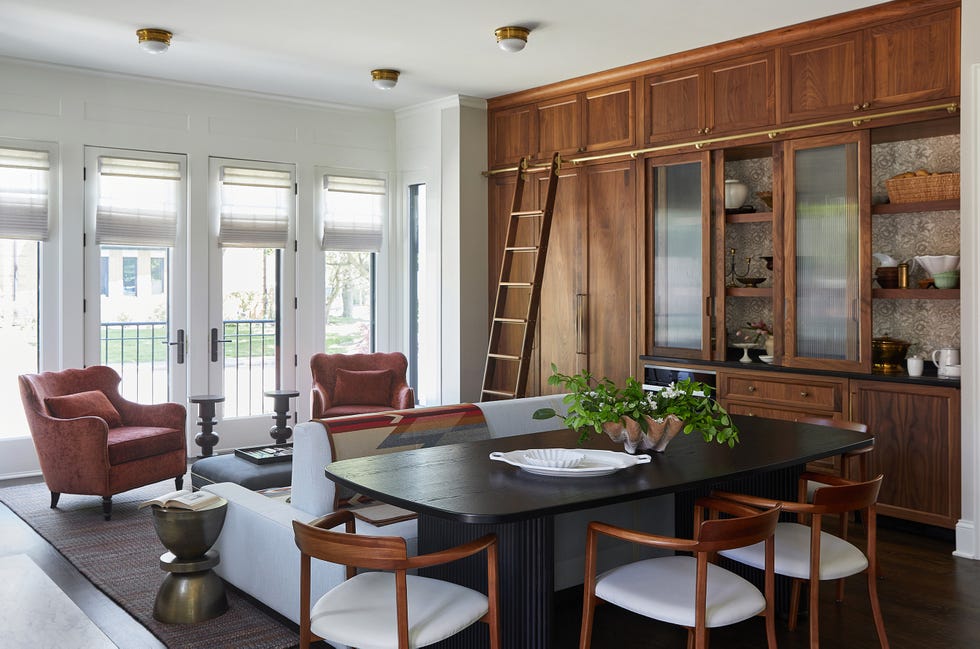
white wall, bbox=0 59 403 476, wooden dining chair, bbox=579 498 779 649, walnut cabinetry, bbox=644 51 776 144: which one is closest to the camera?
wooden dining chair, bbox=579 498 779 649

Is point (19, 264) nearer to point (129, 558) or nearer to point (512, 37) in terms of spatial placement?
point (129, 558)

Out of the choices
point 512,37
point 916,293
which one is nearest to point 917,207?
point 916,293

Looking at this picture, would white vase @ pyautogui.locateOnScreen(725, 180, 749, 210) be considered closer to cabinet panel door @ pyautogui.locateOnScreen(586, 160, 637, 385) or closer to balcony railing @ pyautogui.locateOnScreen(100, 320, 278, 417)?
cabinet panel door @ pyautogui.locateOnScreen(586, 160, 637, 385)

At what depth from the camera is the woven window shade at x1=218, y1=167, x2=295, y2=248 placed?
6957 millimetres

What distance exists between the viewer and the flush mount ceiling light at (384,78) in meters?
6.32

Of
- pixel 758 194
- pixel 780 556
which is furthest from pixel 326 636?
pixel 758 194

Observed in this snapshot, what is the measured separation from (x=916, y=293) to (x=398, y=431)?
3008 mm

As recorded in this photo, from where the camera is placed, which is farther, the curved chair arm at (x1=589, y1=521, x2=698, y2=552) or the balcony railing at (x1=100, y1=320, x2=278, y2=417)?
the balcony railing at (x1=100, y1=320, x2=278, y2=417)

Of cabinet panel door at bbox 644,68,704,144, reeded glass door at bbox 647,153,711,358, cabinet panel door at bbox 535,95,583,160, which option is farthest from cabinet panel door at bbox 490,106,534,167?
reeded glass door at bbox 647,153,711,358

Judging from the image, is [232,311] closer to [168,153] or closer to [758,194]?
[168,153]

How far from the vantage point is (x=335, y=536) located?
228 centimetres

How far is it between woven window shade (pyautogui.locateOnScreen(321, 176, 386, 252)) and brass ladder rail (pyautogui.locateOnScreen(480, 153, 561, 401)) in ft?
4.29

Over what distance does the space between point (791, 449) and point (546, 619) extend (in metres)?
1.20

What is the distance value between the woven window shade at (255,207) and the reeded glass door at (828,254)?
408cm
